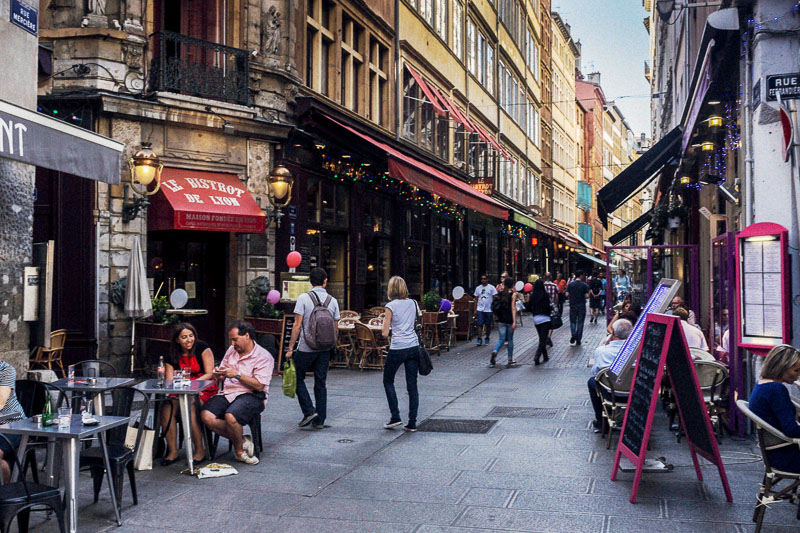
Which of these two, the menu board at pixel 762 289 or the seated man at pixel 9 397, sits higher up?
the menu board at pixel 762 289

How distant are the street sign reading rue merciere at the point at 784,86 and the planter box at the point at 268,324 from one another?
8.59 m

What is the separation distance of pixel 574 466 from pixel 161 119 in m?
8.98

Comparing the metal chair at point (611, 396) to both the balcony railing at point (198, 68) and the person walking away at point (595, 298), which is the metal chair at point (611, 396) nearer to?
the balcony railing at point (198, 68)

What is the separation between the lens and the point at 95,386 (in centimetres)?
702

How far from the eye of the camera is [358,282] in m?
18.3

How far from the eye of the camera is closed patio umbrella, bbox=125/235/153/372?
12.1 m

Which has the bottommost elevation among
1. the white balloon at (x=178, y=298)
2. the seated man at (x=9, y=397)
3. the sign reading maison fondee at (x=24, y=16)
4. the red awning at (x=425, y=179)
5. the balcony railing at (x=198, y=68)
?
the seated man at (x=9, y=397)

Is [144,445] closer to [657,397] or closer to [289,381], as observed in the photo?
[289,381]

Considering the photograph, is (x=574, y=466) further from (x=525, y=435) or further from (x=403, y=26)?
(x=403, y=26)

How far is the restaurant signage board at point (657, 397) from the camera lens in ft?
19.4

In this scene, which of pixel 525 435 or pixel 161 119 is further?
pixel 161 119

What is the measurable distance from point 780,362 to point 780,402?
31 centimetres

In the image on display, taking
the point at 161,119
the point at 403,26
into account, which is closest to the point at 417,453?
the point at 161,119

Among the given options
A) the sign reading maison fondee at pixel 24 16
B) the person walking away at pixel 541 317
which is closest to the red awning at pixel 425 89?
the person walking away at pixel 541 317
